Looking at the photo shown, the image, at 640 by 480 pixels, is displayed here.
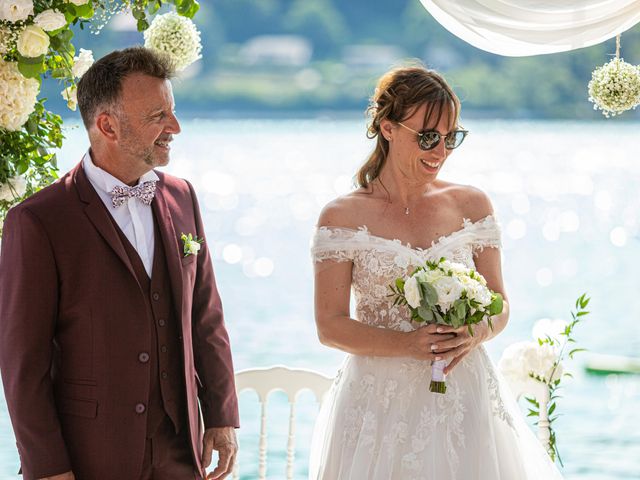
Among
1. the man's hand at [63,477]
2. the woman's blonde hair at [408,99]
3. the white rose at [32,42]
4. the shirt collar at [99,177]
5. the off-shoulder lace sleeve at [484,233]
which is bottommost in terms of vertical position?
the man's hand at [63,477]

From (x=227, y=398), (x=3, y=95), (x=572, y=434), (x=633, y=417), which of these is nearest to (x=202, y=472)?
(x=227, y=398)

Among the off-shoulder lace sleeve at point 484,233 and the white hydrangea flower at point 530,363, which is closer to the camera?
the off-shoulder lace sleeve at point 484,233

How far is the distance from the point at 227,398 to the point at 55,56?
119 cm

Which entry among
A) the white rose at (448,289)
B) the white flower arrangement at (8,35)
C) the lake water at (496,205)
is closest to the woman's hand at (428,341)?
the white rose at (448,289)

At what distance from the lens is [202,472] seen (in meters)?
2.65

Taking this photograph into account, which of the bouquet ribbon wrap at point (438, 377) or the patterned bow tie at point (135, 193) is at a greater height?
the patterned bow tie at point (135, 193)

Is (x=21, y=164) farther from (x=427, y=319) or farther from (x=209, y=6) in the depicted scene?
(x=209, y=6)

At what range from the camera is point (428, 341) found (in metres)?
2.68

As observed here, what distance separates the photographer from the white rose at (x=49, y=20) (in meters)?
2.74

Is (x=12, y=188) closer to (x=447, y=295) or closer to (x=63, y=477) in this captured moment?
(x=63, y=477)

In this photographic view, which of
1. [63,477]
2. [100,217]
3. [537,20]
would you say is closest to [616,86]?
[537,20]

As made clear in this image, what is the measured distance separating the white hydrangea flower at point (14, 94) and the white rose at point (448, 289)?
4.29ft

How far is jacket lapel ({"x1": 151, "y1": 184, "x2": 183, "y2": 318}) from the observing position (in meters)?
2.56

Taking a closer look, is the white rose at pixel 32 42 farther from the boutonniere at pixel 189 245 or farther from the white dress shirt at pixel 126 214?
the boutonniere at pixel 189 245
